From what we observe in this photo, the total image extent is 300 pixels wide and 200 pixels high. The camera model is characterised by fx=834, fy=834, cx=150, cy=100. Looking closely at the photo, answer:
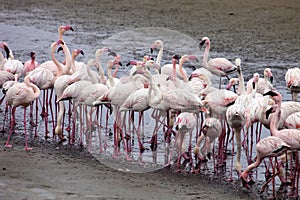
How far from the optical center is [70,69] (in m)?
10.8

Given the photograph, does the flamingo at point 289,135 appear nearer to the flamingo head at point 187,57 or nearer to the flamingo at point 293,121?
the flamingo at point 293,121

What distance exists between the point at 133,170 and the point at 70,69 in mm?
2663

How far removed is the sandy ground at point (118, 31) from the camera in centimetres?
781

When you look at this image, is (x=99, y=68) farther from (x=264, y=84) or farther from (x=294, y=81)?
(x=294, y=81)

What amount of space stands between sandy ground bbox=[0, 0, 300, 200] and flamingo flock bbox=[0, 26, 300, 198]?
362 millimetres

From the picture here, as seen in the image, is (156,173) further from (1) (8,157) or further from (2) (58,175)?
(1) (8,157)

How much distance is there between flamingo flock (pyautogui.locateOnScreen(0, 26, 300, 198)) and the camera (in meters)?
8.48

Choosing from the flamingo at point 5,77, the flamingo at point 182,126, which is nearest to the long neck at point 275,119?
the flamingo at point 182,126

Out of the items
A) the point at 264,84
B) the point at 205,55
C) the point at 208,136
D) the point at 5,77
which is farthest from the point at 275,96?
the point at 5,77

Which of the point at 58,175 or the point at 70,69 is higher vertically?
the point at 70,69

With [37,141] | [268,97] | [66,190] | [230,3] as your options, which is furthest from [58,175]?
[230,3]

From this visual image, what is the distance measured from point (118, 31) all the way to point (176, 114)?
742cm

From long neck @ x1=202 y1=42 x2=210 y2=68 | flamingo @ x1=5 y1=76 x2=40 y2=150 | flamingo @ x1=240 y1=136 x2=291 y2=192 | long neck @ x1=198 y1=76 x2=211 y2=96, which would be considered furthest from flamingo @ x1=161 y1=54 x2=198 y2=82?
flamingo @ x1=240 y1=136 x2=291 y2=192

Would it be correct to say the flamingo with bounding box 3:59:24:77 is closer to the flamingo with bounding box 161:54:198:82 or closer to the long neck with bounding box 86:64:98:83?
the long neck with bounding box 86:64:98:83
